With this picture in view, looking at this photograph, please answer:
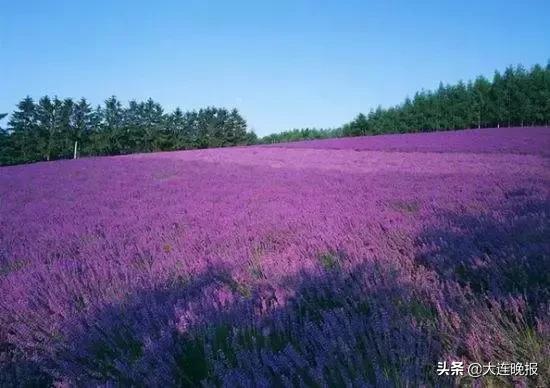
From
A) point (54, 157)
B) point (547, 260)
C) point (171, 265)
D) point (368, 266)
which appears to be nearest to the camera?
point (547, 260)

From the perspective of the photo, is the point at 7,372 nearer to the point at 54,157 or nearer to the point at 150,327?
the point at 150,327

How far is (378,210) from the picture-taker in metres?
5.20

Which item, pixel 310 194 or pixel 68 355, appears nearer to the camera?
pixel 68 355

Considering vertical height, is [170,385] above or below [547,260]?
below

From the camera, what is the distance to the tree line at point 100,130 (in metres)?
51.1

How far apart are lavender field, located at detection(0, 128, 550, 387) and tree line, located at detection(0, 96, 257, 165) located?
4571cm

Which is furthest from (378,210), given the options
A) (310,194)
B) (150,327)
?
(150,327)

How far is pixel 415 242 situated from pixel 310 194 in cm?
387

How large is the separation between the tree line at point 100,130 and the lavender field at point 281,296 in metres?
45.7

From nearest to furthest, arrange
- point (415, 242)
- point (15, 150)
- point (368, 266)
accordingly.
Result: point (368, 266)
point (415, 242)
point (15, 150)

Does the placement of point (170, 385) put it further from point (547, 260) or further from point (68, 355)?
point (547, 260)

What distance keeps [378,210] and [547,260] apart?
2.79 metres

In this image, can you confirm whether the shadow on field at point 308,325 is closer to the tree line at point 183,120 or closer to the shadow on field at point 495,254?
the shadow on field at point 495,254

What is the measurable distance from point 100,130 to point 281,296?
194ft
